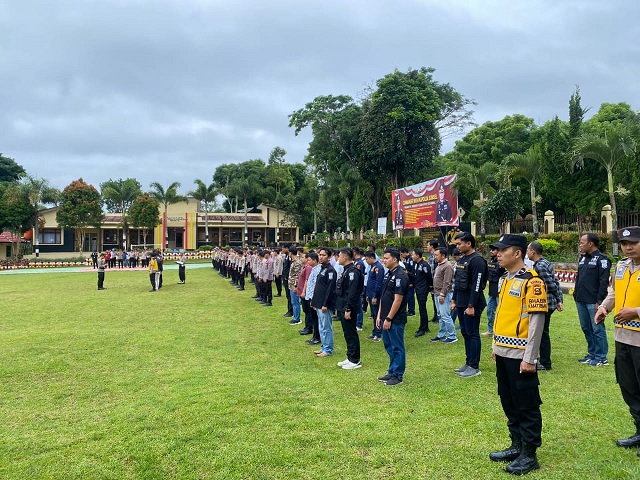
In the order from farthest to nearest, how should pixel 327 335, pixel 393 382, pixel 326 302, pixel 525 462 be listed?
pixel 327 335 < pixel 326 302 < pixel 393 382 < pixel 525 462

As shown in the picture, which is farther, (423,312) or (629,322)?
(423,312)

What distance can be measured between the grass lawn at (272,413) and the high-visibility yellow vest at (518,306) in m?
1.03

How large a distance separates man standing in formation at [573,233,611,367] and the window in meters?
59.3

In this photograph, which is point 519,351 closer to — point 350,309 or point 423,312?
point 350,309

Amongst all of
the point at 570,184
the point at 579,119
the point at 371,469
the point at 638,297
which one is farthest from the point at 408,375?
the point at 579,119

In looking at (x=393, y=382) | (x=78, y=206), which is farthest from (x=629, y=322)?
(x=78, y=206)

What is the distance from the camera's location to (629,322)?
12.5ft

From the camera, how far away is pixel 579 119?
23672mm

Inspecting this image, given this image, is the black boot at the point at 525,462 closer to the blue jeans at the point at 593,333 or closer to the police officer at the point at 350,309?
the police officer at the point at 350,309

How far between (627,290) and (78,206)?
48407mm

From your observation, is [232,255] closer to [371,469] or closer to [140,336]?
[140,336]

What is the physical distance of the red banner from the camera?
78.4 feet

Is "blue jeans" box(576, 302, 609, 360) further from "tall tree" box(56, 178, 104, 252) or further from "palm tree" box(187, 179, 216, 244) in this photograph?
"palm tree" box(187, 179, 216, 244)

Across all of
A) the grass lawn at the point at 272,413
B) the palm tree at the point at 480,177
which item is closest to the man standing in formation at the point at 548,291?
the grass lawn at the point at 272,413
